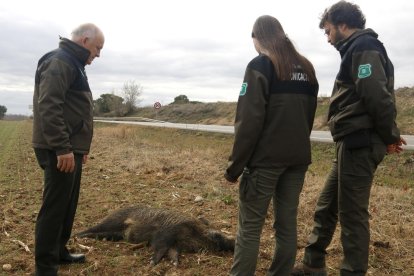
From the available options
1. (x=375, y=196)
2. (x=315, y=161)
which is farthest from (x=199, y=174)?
(x=315, y=161)

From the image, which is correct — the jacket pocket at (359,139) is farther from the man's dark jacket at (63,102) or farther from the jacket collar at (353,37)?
the man's dark jacket at (63,102)

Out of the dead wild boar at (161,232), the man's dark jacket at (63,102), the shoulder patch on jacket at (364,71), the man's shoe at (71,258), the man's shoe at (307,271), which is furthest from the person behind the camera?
the dead wild boar at (161,232)

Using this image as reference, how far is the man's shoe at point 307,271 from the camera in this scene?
4117 mm

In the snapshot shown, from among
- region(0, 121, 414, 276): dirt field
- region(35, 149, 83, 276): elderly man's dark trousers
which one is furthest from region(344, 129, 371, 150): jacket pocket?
region(35, 149, 83, 276): elderly man's dark trousers

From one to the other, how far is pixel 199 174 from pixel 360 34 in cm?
651

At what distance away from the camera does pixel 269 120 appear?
3.35 meters

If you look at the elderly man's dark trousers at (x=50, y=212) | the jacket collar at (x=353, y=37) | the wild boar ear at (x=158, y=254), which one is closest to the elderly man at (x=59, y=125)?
the elderly man's dark trousers at (x=50, y=212)

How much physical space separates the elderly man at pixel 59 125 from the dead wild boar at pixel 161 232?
120 centimetres

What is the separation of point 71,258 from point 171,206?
249 centimetres

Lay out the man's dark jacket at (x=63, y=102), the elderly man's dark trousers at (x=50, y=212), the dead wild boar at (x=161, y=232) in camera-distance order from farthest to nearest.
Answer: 1. the dead wild boar at (x=161, y=232)
2. the elderly man's dark trousers at (x=50, y=212)
3. the man's dark jacket at (x=63, y=102)

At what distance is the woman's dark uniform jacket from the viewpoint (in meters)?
3.24

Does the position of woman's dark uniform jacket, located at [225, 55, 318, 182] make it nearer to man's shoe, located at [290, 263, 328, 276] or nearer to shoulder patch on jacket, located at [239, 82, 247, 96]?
shoulder patch on jacket, located at [239, 82, 247, 96]

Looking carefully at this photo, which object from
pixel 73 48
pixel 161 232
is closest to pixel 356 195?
pixel 161 232

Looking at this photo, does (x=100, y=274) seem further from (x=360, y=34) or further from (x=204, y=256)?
(x=360, y=34)
